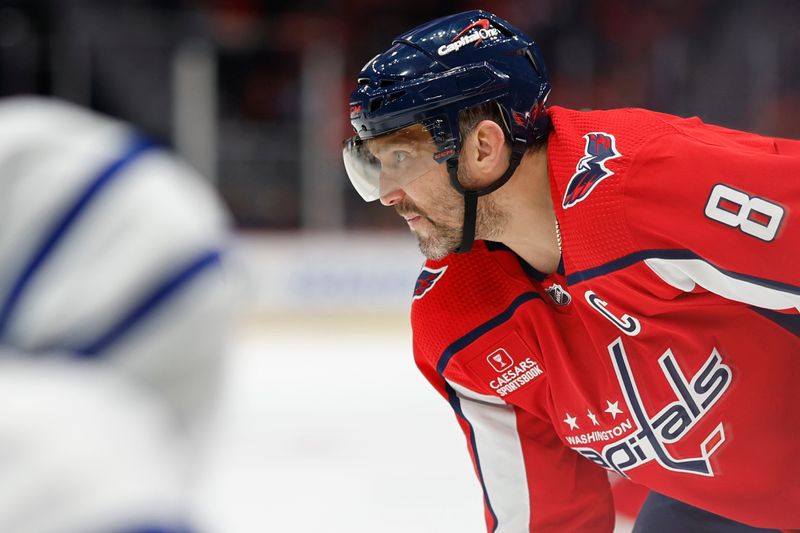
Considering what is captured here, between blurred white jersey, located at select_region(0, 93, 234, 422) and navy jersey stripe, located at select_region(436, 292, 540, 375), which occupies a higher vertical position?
blurred white jersey, located at select_region(0, 93, 234, 422)

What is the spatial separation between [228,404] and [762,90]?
221 inches

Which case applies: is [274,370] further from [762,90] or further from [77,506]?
[77,506]

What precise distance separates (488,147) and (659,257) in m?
0.38

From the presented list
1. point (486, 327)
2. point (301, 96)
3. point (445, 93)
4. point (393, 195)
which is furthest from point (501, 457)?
point (301, 96)

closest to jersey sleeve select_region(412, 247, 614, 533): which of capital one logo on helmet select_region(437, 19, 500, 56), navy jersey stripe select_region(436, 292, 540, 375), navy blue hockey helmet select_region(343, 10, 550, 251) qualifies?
navy jersey stripe select_region(436, 292, 540, 375)

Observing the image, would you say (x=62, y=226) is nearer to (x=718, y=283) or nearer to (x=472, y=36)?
(x=718, y=283)

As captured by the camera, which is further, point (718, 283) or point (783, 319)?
point (783, 319)

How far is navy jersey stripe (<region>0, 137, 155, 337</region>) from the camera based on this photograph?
408 mm

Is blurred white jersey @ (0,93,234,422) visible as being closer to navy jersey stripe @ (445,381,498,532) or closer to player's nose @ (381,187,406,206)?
player's nose @ (381,187,406,206)

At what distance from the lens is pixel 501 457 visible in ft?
5.41

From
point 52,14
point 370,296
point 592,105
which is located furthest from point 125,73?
point 592,105

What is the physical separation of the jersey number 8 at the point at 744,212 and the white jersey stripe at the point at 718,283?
66mm

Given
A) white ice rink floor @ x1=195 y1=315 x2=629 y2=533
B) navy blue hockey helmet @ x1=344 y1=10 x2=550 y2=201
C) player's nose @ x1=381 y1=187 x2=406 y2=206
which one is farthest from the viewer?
white ice rink floor @ x1=195 y1=315 x2=629 y2=533

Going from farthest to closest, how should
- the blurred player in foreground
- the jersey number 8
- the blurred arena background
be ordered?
the blurred arena background < the jersey number 8 < the blurred player in foreground
